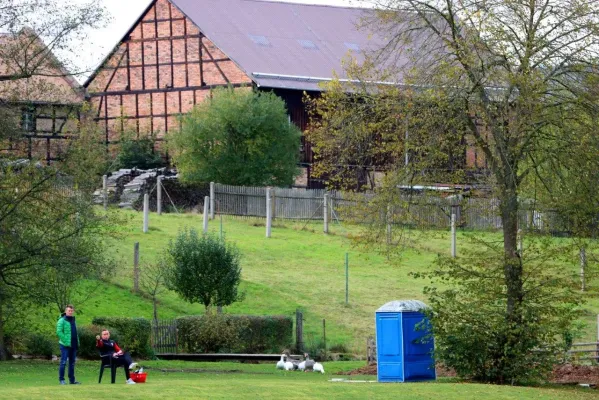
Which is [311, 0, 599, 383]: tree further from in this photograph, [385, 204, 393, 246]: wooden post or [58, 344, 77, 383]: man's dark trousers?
[58, 344, 77, 383]: man's dark trousers

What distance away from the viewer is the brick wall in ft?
232

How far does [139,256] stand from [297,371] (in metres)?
15.8

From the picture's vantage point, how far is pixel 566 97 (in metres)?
28.6

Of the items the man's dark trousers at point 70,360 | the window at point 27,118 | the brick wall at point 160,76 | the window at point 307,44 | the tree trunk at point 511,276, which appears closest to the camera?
the man's dark trousers at point 70,360

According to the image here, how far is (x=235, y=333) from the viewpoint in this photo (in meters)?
39.0

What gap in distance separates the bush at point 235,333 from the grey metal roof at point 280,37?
30.2 metres

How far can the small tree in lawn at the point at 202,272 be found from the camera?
4106 cm

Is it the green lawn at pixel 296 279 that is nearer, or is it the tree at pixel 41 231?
the tree at pixel 41 231

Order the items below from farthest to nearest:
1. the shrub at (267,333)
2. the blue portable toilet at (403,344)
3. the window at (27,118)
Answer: the shrub at (267,333), the window at (27,118), the blue portable toilet at (403,344)

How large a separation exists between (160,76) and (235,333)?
35.7m

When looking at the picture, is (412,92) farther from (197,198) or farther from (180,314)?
(197,198)

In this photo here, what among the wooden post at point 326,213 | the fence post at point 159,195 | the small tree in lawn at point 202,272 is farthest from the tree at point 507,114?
the fence post at point 159,195

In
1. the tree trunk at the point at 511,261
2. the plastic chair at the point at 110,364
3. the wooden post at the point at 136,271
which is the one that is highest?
the tree trunk at the point at 511,261

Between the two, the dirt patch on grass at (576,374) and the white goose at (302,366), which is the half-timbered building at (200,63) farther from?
the dirt patch on grass at (576,374)
